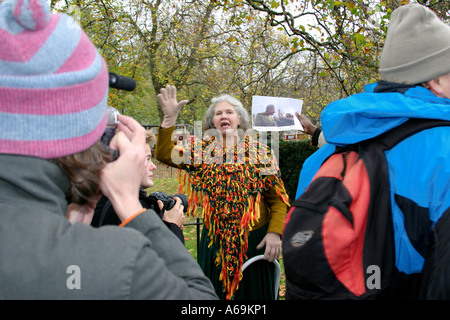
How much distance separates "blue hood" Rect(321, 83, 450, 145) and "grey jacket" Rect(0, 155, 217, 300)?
813mm

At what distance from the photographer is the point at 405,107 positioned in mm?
1126

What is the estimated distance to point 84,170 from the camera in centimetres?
86

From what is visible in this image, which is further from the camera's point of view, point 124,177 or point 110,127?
point 110,127

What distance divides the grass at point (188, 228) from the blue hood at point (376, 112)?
2.79 m

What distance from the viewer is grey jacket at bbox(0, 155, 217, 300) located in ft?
2.35

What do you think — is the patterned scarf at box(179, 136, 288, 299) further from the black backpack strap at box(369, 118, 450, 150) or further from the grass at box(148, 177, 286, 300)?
the black backpack strap at box(369, 118, 450, 150)

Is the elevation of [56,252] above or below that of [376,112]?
below

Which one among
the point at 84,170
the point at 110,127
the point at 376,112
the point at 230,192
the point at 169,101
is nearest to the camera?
the point at 84,170

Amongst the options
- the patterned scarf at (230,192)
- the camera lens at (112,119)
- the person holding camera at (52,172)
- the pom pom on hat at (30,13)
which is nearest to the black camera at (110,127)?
the camera lens at (112,119)

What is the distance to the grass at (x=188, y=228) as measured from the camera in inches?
188

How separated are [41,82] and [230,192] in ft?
6.67

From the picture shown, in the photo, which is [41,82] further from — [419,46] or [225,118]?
[225,118]

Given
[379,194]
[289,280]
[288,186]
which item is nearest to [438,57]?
[379,194]

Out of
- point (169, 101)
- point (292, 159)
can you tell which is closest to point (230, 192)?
point (169, 101)
